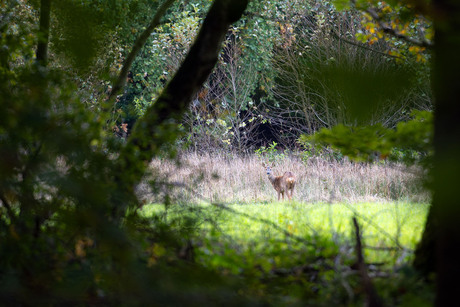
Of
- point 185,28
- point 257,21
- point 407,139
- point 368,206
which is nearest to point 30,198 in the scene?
point 407,139

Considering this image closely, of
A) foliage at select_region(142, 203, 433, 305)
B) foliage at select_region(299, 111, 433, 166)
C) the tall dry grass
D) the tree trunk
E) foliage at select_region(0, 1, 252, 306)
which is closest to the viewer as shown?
the tree trunk

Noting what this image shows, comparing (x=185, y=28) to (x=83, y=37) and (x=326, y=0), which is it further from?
(x=83, y=37)

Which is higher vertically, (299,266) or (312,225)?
(312,225)

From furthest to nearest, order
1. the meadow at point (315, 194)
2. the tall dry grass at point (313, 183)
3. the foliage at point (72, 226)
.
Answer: the tall dry grass at point (313, 183)
the meadow at point (315, 194)
the foliage at point (72, 226)

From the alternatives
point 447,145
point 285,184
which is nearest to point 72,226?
point 447,145

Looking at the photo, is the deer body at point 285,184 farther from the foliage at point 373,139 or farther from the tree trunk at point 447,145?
the tree trunk at point 447,145

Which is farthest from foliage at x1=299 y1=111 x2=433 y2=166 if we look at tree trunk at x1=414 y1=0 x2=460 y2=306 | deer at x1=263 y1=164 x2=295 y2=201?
deer at x1=263 y1=164 x2=295 y2=201

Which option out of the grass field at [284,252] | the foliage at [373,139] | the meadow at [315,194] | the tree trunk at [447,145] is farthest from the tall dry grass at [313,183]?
the tree trunk at [447,145]

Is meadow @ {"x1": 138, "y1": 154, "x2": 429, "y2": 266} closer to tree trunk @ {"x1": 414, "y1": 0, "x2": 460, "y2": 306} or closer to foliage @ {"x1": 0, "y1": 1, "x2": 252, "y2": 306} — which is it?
foliage @ {"x1": 0, "y1": 1, "x2": 252, "y2": 306}

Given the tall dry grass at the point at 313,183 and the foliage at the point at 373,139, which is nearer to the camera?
the foliage at the point at 373,139

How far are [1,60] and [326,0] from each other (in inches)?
411

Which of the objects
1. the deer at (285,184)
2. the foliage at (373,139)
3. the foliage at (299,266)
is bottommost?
the foliage at (299,266)

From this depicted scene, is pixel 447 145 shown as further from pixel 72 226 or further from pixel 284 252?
pixel 284 252

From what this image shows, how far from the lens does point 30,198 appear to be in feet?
8.15
